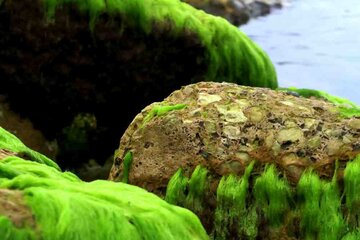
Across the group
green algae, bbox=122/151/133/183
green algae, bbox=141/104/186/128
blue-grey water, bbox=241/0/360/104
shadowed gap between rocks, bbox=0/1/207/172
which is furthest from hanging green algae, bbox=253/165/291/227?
blue-grey water, bbox=241/0/360/104

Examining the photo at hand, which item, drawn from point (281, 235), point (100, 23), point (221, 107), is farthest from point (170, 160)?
point (100, 23)

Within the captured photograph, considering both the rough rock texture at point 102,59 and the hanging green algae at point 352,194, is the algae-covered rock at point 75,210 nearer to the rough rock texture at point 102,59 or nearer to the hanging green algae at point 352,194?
the hanging green algae at point 352,194

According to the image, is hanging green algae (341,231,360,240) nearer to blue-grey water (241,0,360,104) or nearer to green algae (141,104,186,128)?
green algae (141,104,186,128)

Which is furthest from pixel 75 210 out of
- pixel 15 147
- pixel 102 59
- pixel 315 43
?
pixel 315 43

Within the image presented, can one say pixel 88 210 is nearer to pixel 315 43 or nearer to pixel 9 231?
pixel 9 231

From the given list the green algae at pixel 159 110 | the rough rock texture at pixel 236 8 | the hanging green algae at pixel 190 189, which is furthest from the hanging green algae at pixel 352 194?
the rough rock texture at pixel 236 8

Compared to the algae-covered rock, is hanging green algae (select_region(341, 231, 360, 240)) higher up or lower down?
lower down
